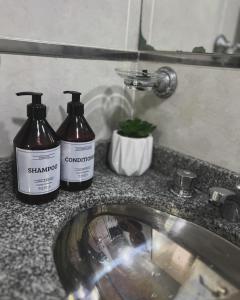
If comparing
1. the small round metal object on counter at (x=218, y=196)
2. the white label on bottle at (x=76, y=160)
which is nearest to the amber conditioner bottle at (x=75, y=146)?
the white label on bottle at (x=76, y=160)

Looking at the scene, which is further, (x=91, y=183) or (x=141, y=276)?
(x=91, y=183)

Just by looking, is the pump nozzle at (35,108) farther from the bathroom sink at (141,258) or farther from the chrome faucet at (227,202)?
the chrome faucet at (227,202)

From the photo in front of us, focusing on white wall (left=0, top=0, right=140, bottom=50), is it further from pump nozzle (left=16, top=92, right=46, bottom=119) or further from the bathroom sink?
the bathroom sink

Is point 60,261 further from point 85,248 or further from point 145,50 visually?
point 145,50

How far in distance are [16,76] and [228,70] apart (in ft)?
1.28

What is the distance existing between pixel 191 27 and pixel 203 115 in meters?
0.19

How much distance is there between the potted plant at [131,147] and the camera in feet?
1.88

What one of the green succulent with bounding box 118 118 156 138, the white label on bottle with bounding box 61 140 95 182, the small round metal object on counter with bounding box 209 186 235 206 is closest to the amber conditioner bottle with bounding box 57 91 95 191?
the white label on bottle with bounding box 61 140 95 182

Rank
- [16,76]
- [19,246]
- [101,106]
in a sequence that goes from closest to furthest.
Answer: [19,246] < [16,76] < [101,106]

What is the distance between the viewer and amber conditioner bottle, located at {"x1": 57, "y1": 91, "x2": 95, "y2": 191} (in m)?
0.48

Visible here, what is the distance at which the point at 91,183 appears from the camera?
542 mm

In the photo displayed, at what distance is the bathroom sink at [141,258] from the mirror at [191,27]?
0.35 metres

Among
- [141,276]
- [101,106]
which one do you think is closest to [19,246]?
[141,276]

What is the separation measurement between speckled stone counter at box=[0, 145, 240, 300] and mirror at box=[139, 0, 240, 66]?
0.23 m
